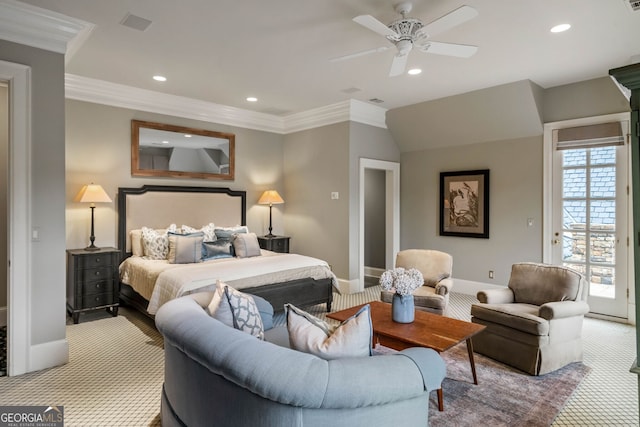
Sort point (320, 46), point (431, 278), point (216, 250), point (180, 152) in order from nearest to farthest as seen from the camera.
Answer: point (320, 46) < point (431, 278) < point (216, 250) < point (180, 152)

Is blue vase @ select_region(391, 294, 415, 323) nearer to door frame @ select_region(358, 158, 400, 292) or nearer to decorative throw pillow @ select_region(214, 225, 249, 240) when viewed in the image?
decorative throw pillow @ select_region(214, 225, 249, 240)

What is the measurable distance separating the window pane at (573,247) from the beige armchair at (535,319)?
1.66m

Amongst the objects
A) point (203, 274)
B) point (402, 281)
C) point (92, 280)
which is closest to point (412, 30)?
point (402, 281)

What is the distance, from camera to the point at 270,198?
600 cm

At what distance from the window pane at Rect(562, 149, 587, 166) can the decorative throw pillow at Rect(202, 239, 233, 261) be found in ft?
14.6

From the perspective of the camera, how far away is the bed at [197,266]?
12.2 ft

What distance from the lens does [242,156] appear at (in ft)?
19.9

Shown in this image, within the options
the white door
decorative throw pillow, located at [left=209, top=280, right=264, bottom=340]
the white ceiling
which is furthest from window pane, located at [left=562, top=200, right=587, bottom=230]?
decorative throw pillow, located at [left=209, top=280, right=264, bottom=340]

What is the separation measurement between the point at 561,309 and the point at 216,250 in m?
3.70

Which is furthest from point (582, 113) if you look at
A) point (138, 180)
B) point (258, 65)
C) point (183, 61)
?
point (138, 180)

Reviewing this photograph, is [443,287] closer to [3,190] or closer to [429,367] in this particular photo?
[429,367]

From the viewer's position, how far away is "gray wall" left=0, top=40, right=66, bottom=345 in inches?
116

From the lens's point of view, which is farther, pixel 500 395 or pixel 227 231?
pixel 227 231

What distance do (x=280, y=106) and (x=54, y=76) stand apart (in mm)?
3149
